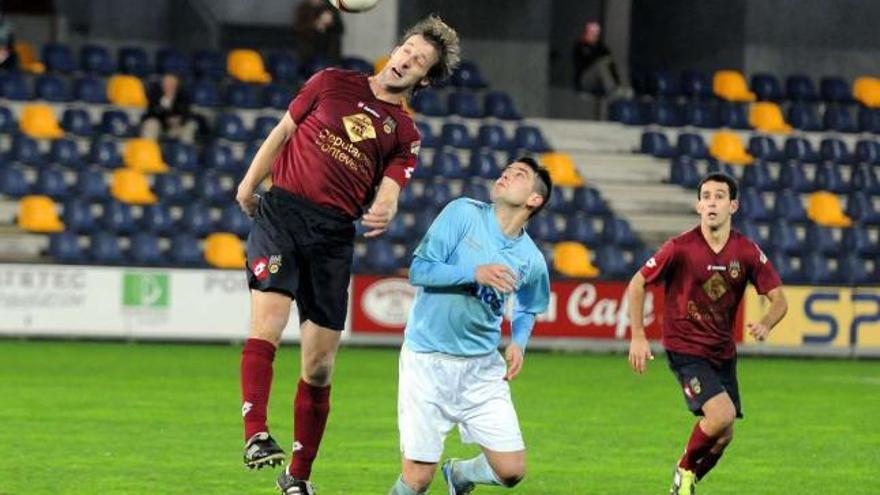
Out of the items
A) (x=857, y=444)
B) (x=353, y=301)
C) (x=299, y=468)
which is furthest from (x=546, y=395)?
(x=299, y=468)

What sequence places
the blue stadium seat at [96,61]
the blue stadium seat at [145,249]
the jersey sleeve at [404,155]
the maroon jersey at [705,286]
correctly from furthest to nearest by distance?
the blue stadium seat at [96,61] < the blue stadium seat at [145,249] < the maroon jersey at [705,286] < the jersey sleeve at [404,155]

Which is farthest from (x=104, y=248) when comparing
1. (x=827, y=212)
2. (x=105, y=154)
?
(x=827, y=212)

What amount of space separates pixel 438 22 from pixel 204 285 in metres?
13.4

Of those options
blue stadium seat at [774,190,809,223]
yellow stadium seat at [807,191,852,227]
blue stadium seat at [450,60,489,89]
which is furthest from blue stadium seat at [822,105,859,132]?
blue stadium seat at [450,60,489,89]

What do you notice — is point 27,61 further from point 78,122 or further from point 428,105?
point 428,105

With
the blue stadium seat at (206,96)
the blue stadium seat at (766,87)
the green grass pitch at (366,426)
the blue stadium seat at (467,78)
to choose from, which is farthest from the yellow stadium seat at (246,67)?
the blue stadium seat at (766,87)

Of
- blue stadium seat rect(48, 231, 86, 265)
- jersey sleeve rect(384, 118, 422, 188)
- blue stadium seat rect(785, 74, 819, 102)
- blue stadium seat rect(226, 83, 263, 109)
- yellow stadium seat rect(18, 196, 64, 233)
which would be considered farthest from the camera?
blue stadium seat rect(785, 74, 819, 102)

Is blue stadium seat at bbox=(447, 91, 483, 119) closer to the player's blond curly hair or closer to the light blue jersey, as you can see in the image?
the player's blond curly hair

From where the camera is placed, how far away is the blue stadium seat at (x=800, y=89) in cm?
2986

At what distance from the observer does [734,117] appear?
29.0m

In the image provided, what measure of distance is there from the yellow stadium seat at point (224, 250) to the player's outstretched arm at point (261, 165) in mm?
14321

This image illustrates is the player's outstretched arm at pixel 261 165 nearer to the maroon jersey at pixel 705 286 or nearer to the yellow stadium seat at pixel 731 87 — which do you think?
the maroon jersey at pixel 705 286

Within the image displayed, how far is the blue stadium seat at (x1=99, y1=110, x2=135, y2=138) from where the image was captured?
24.7 m

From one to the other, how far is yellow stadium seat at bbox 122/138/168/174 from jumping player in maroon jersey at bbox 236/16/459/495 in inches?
634
